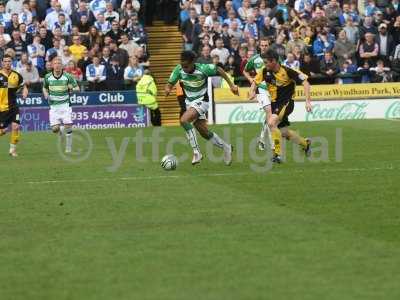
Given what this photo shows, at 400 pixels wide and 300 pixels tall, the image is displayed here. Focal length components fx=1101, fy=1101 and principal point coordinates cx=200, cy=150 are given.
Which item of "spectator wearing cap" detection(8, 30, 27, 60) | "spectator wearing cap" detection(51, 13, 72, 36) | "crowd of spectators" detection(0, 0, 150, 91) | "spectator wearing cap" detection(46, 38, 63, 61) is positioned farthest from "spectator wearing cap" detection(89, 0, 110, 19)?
"spectator wearing cap" detection(8, 30, 27, 60)

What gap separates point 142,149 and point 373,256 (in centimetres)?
1364

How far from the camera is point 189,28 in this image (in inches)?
1348

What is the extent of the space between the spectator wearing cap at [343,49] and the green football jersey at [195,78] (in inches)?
608

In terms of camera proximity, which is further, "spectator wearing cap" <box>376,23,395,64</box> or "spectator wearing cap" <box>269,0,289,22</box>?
"spectator wearing cap" <box>376,23,395,64</box>

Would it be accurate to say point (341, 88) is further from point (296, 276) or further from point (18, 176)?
point (296, 276)

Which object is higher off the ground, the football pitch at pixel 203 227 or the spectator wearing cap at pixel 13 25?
the spectator wearing cap at pixel 13 25

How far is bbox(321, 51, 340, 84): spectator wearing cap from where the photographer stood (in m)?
34.8

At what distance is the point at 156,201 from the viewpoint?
49.8 feet

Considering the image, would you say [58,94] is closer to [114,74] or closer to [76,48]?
[76,48]

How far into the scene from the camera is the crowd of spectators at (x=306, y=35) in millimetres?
33875

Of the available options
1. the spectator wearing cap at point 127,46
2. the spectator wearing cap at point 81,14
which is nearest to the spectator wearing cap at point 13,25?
the spectator wearing cap at point 81,14

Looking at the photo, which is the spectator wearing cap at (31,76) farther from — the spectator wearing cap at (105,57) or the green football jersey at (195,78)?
the green football jersey at (195,78)

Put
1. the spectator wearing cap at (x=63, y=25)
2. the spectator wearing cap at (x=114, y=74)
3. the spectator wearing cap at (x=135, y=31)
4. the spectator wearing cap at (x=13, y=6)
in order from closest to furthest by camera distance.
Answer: the spectator wearing cap at (x=63, y=25), the spectator wearing cap at (x=13, y=6), the spectator wearing cap at (x=114, y=74), the spectator wearing cap at (x=135, y=31)

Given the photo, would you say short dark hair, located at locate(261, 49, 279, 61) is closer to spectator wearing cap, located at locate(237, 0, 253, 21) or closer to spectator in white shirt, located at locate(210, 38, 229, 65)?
spectator in white shirt, located at locate(210, 38, 229, 65)
